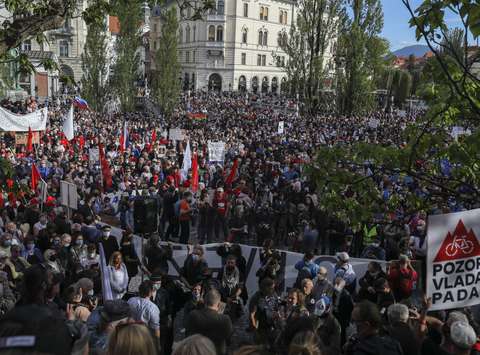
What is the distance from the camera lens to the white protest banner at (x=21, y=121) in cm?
2062

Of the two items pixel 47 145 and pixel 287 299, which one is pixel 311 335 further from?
pixel 47 145

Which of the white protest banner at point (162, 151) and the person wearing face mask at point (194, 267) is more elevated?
the white protest banner at point (162, 151)

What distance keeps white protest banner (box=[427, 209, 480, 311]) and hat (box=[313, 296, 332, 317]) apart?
1748mm

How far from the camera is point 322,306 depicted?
244 inches

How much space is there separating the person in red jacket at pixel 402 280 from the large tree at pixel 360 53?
21840mm

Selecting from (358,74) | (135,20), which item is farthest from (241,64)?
(358,74)

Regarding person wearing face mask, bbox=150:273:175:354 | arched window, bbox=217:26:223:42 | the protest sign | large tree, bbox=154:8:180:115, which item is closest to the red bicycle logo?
person wearing face mask, bbox=150:273:175:354

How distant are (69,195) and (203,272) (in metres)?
5.10

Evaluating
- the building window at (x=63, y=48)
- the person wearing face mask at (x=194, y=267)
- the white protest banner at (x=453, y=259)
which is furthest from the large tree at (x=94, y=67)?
the white protest banner at (x=453, y=259)

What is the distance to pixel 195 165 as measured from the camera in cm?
1461

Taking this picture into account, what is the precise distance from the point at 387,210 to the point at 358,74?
79.3 ft

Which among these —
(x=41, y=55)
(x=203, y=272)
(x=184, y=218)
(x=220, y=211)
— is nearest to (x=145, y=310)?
(x=203, y=272)

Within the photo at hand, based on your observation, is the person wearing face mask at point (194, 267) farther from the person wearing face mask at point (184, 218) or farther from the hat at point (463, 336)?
the person wearing face mask at point (184, 218)

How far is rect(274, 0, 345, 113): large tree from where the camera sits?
83.3 ft
